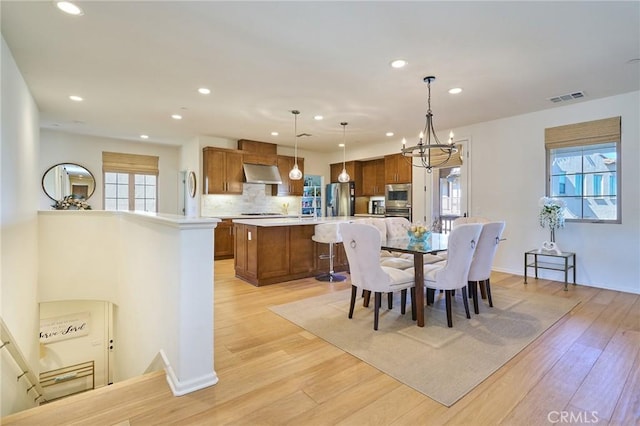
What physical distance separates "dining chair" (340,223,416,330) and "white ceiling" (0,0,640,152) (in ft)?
5.63

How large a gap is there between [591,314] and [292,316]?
10.6 ft

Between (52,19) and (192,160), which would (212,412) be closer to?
(52,19)

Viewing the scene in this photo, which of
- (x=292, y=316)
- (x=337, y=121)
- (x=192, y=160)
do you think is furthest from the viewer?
(x=192, y=160)

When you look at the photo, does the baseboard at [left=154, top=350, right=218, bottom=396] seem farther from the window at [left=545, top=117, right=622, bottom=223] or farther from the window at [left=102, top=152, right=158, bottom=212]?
the window at [left=102, top=152, right=158, bottom=212]

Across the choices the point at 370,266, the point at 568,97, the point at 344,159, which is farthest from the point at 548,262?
the point at 344,159

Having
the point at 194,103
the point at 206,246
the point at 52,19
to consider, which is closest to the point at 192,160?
the point at 194,103

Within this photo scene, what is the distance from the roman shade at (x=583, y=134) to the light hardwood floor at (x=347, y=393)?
2.83 meters

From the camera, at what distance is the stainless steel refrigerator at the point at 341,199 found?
8211mm

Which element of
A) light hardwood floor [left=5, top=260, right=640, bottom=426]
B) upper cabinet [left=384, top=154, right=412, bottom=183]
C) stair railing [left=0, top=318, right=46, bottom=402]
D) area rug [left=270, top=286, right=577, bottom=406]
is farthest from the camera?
upper cabinet [left=384, top=154, right=412, bottom=183]

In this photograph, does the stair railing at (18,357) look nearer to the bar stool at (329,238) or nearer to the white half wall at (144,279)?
the white half wall at (144,279)

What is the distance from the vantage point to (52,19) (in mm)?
2414

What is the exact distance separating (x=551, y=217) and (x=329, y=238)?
10.6 ft

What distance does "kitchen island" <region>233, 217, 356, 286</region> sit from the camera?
447cm

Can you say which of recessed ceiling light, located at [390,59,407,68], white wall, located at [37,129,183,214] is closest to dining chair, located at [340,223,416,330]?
recessed ceiling light, located at [390,59,407,68]
